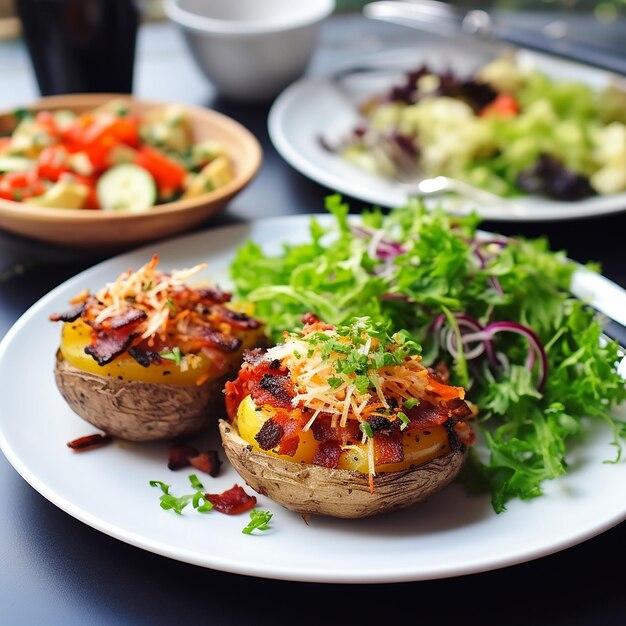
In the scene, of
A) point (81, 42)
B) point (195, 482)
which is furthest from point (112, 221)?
point (81, 42)

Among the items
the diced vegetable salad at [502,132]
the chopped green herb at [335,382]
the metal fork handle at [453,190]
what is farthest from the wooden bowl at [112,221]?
the chopped green herb at [335,382]

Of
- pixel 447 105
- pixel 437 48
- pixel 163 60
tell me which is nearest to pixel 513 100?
pixel 447 105

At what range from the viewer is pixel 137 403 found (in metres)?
1.46

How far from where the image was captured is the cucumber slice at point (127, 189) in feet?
7.51

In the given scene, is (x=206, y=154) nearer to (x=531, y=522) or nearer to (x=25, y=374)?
(x=25, y=374)

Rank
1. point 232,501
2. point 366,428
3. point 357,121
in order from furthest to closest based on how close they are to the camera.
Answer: point 357,121, point 232,501, point 366,428

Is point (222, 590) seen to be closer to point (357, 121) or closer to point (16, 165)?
point (16, 165)

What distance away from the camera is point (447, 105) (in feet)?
9.85

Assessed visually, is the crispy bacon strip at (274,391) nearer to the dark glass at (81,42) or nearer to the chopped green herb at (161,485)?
the chopped green herb at (161,485)

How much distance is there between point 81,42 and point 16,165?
0.81m

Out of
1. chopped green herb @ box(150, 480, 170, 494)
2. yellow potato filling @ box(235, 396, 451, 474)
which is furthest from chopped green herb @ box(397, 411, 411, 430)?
chopped green herb @ box(150, 480, 170, 494)

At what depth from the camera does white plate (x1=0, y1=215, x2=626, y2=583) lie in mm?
1204

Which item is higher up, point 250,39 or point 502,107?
point 250,39

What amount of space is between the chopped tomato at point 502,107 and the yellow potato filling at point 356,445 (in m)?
1.98
